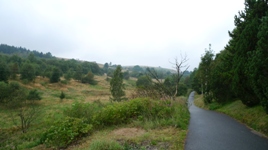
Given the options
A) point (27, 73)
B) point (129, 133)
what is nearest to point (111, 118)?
point (129, 133)

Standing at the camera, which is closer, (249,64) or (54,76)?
(249,64)

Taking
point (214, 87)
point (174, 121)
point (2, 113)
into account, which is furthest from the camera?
point (2, 113)

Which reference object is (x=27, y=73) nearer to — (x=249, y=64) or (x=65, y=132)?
(x=65, y=132)

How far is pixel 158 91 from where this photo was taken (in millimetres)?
13156

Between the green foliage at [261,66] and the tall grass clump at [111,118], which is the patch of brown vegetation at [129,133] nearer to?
the tall grass clump at [111,118]

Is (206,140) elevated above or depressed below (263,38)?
below

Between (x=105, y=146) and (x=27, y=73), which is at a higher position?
(x=105, y=146)

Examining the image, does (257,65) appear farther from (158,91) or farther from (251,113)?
(158,91)

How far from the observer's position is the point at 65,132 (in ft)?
27.8

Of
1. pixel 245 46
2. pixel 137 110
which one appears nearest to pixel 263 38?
pixel 245 46

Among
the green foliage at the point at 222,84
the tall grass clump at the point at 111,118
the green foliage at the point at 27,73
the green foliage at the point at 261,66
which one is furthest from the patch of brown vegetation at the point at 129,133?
the green foliage at the point at 27,73

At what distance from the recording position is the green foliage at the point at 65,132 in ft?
27.5

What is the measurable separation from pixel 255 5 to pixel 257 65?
583 cm

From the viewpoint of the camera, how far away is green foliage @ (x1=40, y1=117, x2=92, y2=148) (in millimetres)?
8367
